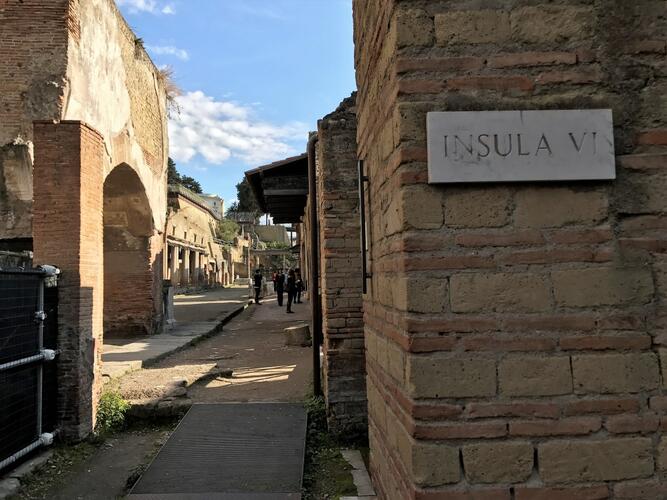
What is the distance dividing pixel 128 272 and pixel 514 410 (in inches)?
439

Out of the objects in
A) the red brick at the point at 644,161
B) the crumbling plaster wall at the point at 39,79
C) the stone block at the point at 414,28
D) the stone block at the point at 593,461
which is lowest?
the stone block at the point at 593,461

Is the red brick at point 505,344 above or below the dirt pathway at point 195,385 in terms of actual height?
above

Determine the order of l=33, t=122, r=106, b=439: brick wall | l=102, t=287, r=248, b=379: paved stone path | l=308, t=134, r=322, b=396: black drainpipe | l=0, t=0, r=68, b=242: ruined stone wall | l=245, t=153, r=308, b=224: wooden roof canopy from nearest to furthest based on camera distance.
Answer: l=33, t=122, r=106, b=439: brick wall → l=308, t=134, r=322, b=396: black drainpipe → l=0, t=0, r=68, b=242: ruined stone wall → l=102, t=287, r=248, b=379: paved stone path → l=245, t=153, r=308, b=224: wooden roof canopy

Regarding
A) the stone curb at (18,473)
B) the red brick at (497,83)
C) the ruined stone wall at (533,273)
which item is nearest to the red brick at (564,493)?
the ruined stone wall at (533,273)

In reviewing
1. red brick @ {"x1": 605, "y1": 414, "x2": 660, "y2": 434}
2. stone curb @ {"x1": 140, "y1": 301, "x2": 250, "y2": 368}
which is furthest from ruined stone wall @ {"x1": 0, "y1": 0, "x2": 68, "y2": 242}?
red brick @ {"x1": 605, "y1": 414, "x2": 660, "y2": 434}

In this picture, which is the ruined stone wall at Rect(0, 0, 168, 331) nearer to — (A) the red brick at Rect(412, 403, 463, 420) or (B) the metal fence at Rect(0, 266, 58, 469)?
(B) the metal fence at Rect(0, 266, 58, 469)

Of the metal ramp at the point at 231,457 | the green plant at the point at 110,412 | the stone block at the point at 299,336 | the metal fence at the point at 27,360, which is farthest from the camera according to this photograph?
the stone block at the point at 299,336

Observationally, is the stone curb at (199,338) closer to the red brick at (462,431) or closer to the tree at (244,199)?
the red brick at (462,431)

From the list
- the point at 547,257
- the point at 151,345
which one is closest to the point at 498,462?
the point at 547,257

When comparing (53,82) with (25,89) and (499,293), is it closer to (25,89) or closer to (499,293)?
(25,89)

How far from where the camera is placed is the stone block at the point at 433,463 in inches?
77.0

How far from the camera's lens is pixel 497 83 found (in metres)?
2.09

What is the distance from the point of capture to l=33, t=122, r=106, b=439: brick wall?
16.8 feet

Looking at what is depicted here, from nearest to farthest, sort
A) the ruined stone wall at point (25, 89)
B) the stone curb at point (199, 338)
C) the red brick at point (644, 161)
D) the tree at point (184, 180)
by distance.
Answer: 1. the red brick at point (644, 161)
2. the ruined stone wall at point (25, 89)
3. the stone curb at point (199, 338)
4. the tree at point (184, 180)
